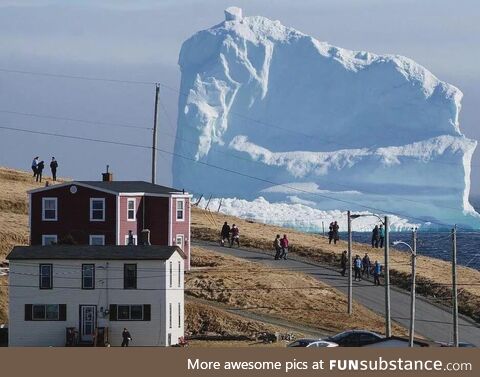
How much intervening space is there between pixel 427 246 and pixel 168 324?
314 ft

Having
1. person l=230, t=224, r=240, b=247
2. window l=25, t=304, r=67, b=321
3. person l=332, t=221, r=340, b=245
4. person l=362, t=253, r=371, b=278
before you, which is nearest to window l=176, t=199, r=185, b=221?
person l=362, t=253, r=371, b=278

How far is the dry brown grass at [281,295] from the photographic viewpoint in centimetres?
6519

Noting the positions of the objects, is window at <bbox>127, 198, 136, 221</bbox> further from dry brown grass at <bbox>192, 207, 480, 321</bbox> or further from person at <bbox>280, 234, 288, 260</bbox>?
dry brown grass at <bbox>192, 207, 480, 321</bbox>

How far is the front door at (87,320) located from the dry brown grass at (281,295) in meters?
10.4

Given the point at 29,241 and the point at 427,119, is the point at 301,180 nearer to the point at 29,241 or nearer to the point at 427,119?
the point at 427,119

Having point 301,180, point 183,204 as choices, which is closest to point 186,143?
point 301,180

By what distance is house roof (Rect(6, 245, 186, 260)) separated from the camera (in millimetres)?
59062

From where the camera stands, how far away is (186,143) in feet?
477

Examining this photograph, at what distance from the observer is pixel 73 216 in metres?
68.2

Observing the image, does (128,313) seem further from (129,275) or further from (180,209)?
(180,209)

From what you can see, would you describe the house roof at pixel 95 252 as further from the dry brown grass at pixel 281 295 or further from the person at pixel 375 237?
the person at pixel 375 237

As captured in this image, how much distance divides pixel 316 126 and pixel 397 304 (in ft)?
289

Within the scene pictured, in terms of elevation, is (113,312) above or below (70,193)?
below

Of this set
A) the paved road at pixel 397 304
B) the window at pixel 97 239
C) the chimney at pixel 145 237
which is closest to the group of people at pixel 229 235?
the paved road at pixel 397 304
